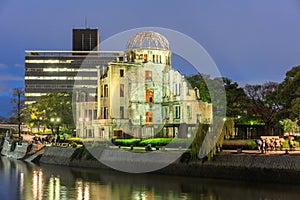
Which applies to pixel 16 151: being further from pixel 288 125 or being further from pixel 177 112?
pixel 288 125

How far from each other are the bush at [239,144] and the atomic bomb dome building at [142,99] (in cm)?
2842

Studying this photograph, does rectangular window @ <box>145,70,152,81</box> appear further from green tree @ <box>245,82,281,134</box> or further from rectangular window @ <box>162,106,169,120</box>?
green tree @ <box>245,82,281,134</box>

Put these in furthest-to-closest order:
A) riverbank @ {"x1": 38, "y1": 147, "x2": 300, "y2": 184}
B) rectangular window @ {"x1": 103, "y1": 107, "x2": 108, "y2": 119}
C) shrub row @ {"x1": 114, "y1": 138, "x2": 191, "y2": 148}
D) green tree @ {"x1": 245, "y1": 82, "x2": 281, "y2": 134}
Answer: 1. rectangular window @ {"x1": 103, "y1": 107, "x2": 108, "y2": 119}
2. green tree @ {"x1": 245, "y1": 82, "x2": 281, "y2": 134}
3. shrub row @ {"x1": 114, "y1": 138, "x2": 191, "y2": 148}
4. riverbank @ {"x1": 38, "y1": 147, "x2": 300, "y2": 184}

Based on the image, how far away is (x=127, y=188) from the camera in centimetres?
4316

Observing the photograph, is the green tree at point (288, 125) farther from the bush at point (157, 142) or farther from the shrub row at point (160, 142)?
the shrub row at point (160, 142)

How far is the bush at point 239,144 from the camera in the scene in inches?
1876

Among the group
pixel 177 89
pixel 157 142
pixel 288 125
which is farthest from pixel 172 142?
pixel 177 89

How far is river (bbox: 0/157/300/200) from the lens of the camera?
37.6m

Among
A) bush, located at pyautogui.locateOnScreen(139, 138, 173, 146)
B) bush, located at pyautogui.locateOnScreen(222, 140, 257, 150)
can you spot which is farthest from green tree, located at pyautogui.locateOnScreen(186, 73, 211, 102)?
bush, located at pyautogui.locateOnScreen(222, 140, 257, 150)

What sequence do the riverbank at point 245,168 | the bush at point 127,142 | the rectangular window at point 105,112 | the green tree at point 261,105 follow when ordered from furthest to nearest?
1. the rectangular window at point 105,112
2. the green tree at point 261,105
3. the bush at point 127,142
4. the riverbank at point 245,168

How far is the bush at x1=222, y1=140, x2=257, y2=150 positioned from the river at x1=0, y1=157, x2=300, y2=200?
5888mm

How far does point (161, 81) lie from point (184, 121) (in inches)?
469

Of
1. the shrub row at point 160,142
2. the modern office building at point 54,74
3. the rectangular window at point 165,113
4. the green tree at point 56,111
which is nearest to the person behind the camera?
the shrub row at point 160,142

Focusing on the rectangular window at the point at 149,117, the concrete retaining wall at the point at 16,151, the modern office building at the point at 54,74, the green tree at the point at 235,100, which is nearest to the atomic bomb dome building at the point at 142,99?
the rectangular window at the point at 149,117
